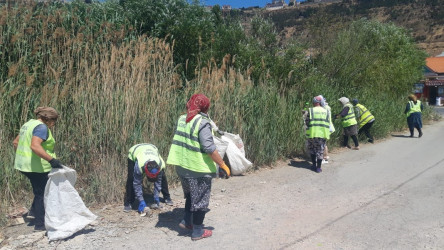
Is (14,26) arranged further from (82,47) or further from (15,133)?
(15,133)

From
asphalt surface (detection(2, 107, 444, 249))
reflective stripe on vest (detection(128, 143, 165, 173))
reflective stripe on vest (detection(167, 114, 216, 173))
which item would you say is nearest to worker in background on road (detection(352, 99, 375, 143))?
asphalt surface (detection(2, 107, 444, 249))

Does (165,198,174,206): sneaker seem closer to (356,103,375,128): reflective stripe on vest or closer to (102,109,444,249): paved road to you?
(102,109,444,249): paved road

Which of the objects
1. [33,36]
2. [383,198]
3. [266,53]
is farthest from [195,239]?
[266,53]

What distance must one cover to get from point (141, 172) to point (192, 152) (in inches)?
48.4

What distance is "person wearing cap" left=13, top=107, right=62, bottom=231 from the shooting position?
16.8 feet

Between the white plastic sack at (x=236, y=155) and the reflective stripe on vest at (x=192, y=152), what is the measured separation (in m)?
2.73

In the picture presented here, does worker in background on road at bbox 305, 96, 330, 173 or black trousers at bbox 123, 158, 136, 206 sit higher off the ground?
worker in background on road at bbox 305, 96, 330, 173

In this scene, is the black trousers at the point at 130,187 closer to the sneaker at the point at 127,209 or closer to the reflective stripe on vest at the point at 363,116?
the sneaker at the point at 127,209

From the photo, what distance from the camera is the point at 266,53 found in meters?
13.1

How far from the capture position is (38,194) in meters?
5.62

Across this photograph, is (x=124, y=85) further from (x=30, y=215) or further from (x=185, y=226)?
(x=185, y=226)

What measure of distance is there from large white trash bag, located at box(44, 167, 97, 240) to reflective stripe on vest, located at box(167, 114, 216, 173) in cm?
131

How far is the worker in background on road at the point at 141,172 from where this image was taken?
5852 millimetres

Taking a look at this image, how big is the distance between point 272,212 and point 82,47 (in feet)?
15.2
